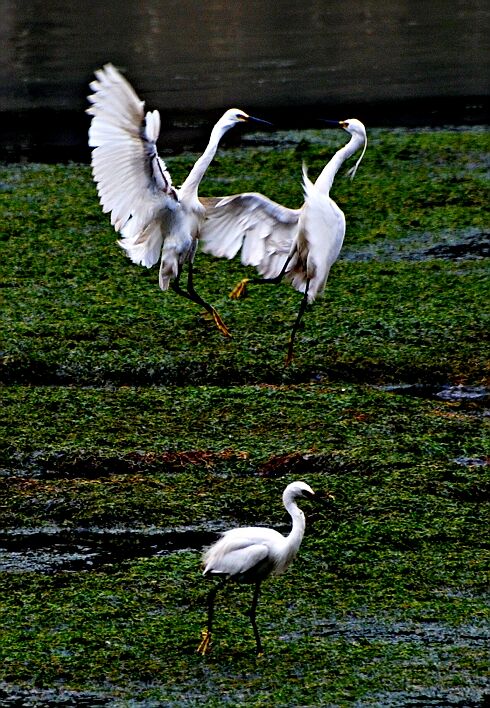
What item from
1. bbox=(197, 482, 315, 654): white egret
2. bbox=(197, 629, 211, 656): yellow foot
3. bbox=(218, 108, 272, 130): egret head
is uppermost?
bbox=(218, 108, 272, 130): egret head

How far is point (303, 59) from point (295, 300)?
1363 centimetres

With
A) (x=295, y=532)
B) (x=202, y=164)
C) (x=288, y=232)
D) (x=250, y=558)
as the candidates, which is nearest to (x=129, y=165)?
(x=202, y=164)

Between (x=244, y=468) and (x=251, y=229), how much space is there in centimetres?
164

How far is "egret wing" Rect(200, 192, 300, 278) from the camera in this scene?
9422 mm

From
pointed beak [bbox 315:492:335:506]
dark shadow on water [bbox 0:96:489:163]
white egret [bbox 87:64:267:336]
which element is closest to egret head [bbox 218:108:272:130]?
white egret [bbox 87:64:267:336]

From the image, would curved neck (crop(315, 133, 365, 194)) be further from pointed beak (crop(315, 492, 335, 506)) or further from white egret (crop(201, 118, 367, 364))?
pointed beak (crop(315, 492, 335, 506))

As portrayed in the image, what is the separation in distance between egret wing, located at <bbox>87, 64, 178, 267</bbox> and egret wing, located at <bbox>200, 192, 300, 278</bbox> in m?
0.38

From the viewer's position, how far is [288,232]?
955cm

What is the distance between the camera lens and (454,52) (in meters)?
25.0

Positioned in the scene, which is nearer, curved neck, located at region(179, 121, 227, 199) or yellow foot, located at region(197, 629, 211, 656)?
yellow foot, located at region(197, 629, 211, 656)

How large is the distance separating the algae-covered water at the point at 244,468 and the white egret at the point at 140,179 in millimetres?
1146

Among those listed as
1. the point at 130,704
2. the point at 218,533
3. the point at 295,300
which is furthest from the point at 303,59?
the point at 130,704

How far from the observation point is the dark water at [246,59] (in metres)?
20.4

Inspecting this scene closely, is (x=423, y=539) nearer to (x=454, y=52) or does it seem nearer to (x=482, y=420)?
(x=482, y=420)
